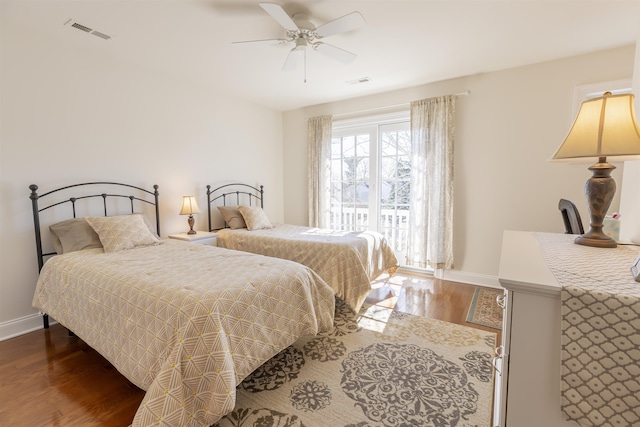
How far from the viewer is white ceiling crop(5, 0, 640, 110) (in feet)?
6.95

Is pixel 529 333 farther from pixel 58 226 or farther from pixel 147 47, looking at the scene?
pixel 147 47

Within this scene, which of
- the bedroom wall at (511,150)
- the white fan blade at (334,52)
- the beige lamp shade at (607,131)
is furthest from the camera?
the bedroom wall at (511,150)

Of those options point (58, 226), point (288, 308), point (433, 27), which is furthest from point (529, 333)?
point (58, 226)

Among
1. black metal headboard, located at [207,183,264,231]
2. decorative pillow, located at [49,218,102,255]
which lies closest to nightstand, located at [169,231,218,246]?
black metal headboard, located at [207,183,264,231]

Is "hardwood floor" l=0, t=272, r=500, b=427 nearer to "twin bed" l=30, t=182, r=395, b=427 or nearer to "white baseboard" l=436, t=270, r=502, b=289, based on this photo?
"twin bed" l=30, t=182, r=395, b=427

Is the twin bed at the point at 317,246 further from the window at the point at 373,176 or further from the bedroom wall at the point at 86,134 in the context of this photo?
the window at the point at 373,176

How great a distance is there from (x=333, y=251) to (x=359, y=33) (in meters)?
2.03

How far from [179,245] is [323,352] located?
1682mm

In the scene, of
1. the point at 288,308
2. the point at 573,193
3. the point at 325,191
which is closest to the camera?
the point at 288,308

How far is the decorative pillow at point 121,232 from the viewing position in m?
2.47

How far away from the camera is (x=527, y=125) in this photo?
3193mm

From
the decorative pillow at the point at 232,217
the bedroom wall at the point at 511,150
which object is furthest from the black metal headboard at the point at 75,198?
the bedroom wall at the point at 511,150

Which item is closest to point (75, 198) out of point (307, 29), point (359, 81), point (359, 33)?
point (307, 29)

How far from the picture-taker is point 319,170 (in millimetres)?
4656
